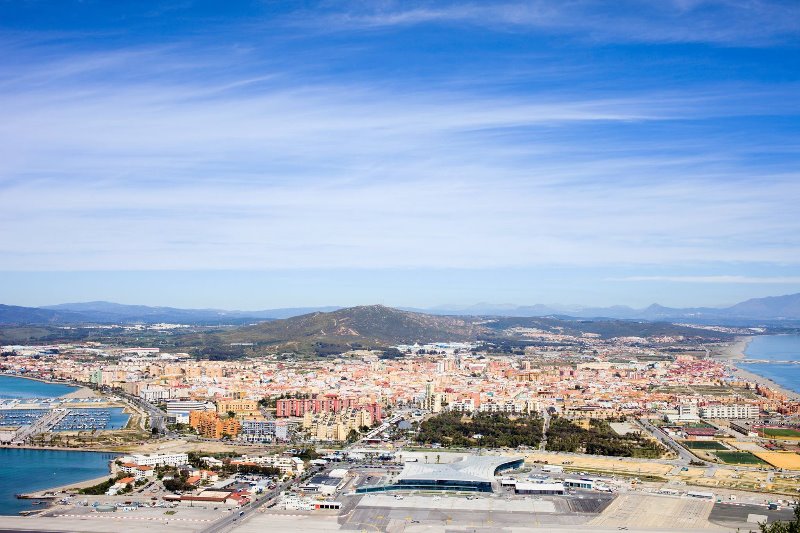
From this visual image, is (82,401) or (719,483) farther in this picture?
(82,401)

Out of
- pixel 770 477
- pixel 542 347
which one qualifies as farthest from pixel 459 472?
pixel 542 347

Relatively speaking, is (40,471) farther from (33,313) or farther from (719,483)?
Result: (33,313)

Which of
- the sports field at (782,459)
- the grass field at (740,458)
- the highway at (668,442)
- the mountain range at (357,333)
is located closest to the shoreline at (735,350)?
the mountain range at (357,333)

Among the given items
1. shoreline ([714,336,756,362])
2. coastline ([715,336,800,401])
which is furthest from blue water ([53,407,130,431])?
shoreline ([714,336,756,362])

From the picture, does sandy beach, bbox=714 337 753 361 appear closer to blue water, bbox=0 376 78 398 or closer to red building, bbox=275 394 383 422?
red building, bbox=275 394 383 422

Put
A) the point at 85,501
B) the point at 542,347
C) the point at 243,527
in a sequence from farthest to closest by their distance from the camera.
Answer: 1. the point at 542,347
2. the point at 85,501
3. the point at 243,527

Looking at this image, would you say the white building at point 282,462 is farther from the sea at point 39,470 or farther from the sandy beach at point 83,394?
the sandy beach at point 83,394
